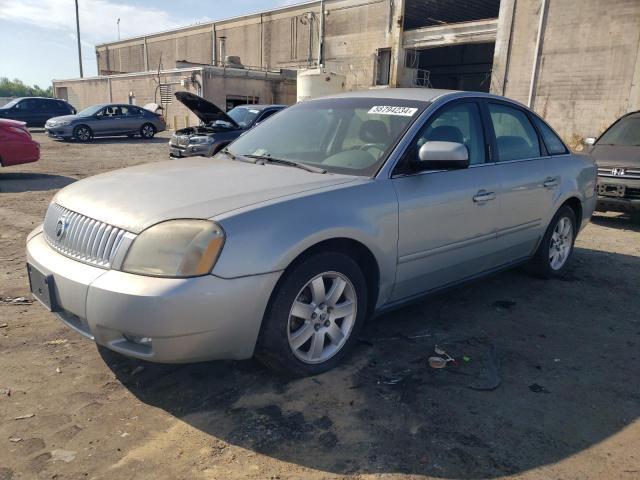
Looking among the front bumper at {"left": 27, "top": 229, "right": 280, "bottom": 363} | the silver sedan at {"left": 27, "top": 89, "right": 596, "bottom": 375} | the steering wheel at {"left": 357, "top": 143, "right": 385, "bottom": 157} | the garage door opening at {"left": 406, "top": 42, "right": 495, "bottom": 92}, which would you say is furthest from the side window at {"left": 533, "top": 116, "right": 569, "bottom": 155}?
the garage door opening at {"left": 406, "top": 42, "right": 495, "bottom": 92}

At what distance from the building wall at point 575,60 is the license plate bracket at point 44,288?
1947 centimetres

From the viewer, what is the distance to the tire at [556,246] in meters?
4.62

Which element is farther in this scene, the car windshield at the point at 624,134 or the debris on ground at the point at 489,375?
the car windshield at the point at 624,134

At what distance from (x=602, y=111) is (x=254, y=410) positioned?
19.3 m

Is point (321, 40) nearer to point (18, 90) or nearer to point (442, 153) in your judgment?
point (442, 153)

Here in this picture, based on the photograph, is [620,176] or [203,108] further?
[203,108]

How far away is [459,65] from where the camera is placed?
113 feet

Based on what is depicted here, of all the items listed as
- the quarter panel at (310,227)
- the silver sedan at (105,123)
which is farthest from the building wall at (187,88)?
the quarter panel at (310,227)

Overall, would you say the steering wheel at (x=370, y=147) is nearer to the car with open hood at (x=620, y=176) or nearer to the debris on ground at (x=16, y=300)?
the debris on ground at (x=16, y=300)

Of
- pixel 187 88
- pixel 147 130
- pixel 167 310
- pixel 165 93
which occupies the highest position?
pixel 187 88

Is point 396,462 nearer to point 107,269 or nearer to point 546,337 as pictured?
point 107,269

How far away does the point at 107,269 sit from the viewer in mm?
2404

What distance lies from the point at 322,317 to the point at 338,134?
139 centimetres

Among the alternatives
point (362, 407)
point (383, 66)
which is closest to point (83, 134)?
point (383, 66)
